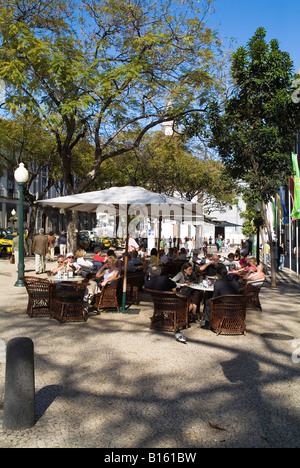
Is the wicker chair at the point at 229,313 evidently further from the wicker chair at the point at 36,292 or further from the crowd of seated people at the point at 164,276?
the wicker chair at the point at 36,292

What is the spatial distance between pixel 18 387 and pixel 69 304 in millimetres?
3988

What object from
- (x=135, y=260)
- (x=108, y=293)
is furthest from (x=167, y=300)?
(x=135, y=260)

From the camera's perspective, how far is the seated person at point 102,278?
8.57 metres

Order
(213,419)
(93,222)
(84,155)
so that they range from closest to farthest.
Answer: (213,419), (84,155), (93,222)

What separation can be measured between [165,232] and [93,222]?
110 feet

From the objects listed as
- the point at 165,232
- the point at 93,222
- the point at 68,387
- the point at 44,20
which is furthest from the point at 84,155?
the point at 93,222

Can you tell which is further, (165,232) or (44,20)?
(165,232)

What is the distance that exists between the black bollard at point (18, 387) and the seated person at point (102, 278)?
14.8ft

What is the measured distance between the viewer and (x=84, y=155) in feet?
89.1

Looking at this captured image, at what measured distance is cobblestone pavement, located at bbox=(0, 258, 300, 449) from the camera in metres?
3.66

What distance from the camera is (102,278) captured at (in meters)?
9.23

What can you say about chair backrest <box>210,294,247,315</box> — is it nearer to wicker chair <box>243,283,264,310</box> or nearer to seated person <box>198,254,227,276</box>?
wicker chair <box>243,283,264,310</box>

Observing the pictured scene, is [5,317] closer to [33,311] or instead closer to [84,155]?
[33,311]

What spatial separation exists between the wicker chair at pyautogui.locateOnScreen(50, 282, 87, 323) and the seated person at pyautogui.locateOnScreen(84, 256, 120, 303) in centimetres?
57
